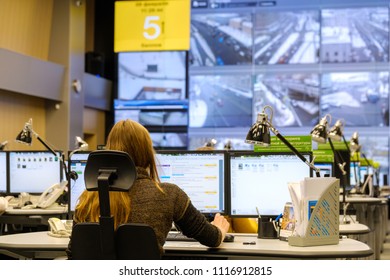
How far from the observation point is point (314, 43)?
11.1 metres

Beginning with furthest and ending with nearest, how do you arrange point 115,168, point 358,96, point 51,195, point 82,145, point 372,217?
point 358,96 < point 372,217 < point 82,145 < point 51,195 < point 115,168

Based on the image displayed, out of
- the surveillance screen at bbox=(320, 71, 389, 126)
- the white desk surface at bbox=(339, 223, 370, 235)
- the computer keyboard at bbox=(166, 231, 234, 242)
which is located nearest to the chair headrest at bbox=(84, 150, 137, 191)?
the computer keyboard at bbox=(166, 231, 234, 242)

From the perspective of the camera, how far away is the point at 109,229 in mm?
2279

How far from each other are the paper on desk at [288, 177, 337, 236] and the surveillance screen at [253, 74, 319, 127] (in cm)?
800

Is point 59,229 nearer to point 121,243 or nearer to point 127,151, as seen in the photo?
point 127,151

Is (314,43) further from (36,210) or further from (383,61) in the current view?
(36,210)

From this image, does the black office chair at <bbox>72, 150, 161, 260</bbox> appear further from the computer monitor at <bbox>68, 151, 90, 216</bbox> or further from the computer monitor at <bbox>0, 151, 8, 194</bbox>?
the computer monitor at <bbox>0, 151, 8, 194</bbox>

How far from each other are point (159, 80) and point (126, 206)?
349 inches

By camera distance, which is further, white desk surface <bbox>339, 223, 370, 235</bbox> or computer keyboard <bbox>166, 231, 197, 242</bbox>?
white desk surface <bbox>339, 223, 370, 235</bbox>

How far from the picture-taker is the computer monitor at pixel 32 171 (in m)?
5.57

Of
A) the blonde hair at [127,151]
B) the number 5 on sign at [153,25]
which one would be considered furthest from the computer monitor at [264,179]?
the number 5 on sign at [153,25]

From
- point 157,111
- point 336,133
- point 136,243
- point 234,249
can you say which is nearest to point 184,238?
point 234,249

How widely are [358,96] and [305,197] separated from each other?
8372 mm

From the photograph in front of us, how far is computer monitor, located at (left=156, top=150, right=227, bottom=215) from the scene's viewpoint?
3531mm
